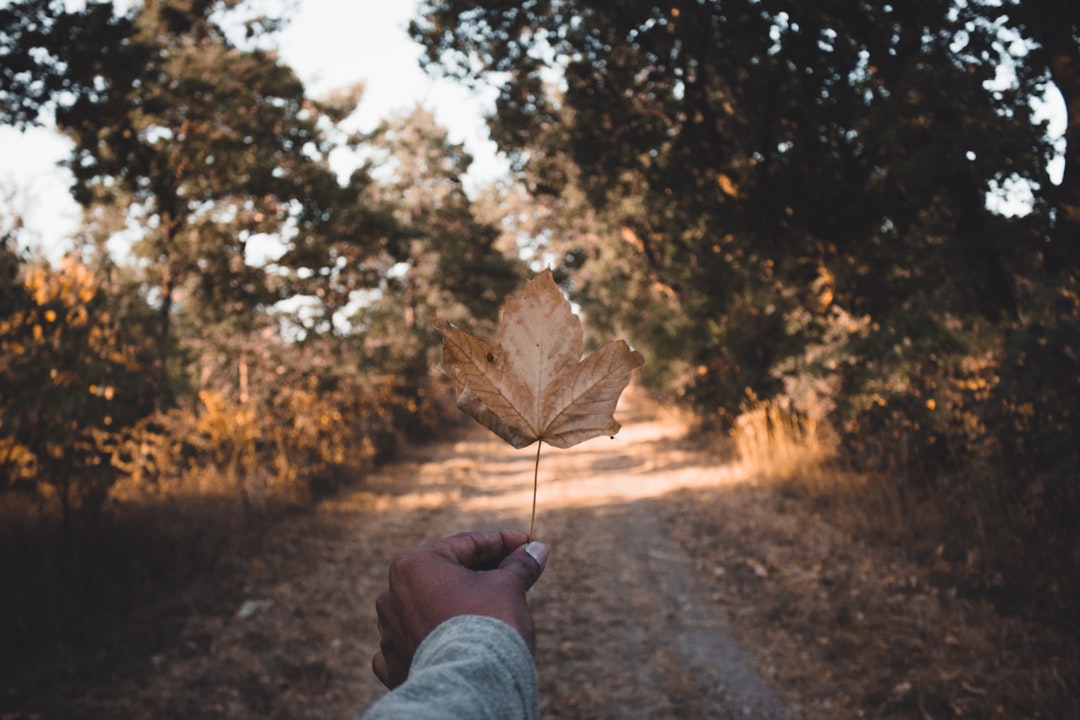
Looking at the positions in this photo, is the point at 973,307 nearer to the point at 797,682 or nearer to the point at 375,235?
the point at 797,682

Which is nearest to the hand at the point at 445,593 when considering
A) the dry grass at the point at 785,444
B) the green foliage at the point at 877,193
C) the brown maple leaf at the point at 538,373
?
the brown maple leaf at the point at 538,373

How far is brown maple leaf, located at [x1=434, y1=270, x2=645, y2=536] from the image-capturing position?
3.58 feet

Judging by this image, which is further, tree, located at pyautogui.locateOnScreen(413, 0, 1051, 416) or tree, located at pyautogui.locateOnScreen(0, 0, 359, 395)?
tree, located at pyautogui.locateOnScreen(0, 0, 359, 395)

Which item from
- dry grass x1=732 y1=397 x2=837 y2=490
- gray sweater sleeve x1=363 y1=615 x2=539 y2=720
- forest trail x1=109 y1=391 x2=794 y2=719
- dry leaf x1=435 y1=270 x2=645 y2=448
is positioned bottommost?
forest trail x1=109 y1=391 x2=794 y2=719

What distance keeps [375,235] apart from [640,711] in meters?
11.3

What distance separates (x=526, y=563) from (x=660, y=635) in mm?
4035

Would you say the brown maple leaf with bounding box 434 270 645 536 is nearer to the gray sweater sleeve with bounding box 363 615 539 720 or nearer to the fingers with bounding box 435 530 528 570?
the fingers with bounding box 435 530 528 570

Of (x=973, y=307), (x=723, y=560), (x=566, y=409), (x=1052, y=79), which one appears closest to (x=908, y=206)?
(x=973, y=307)

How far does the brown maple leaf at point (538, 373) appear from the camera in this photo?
1.09 metres

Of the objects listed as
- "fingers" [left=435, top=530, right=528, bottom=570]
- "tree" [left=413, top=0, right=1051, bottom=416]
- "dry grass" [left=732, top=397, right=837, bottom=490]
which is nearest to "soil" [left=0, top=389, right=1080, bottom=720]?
"dry grass" [left=732, top=397, right=837, bottom=490]

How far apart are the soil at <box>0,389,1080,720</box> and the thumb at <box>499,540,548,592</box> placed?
124 inches

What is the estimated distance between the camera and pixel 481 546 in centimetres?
112

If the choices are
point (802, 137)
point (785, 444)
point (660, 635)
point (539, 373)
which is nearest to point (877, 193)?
point (802, 137)

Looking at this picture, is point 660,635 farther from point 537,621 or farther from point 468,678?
point 468,678
